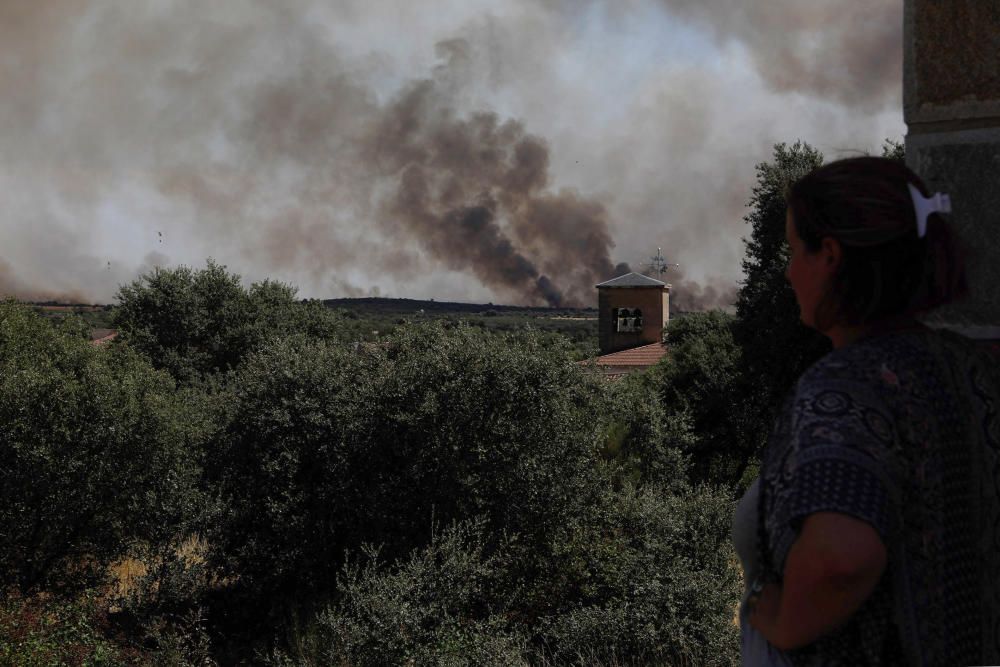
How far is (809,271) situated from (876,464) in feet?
0.92

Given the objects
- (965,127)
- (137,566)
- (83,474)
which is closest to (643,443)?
(137,566)

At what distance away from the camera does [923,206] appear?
1126 millimetres

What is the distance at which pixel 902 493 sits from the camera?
1011mm

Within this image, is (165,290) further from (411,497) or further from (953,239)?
(953,239)

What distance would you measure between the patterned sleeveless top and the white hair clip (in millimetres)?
128

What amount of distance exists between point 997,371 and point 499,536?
32.5 ft

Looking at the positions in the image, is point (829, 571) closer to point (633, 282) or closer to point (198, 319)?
point (198, 319)

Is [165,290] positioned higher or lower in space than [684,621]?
higher

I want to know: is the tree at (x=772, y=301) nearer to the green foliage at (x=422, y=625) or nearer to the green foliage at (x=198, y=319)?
the green foliage at (x=422, y=625)

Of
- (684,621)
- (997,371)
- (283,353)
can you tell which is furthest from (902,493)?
(283,353)

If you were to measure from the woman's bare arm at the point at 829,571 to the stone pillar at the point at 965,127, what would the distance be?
54 centimetres

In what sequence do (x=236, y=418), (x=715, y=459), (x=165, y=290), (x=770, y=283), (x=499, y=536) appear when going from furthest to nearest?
(x=165, y=290), (x=715, y=459), (x=770, y=283), (x=236, y=418), (x=499, y=536)

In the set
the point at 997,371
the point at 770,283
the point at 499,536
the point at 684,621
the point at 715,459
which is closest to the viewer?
the point at 997,371

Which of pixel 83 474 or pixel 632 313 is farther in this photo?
pixel 632 313
